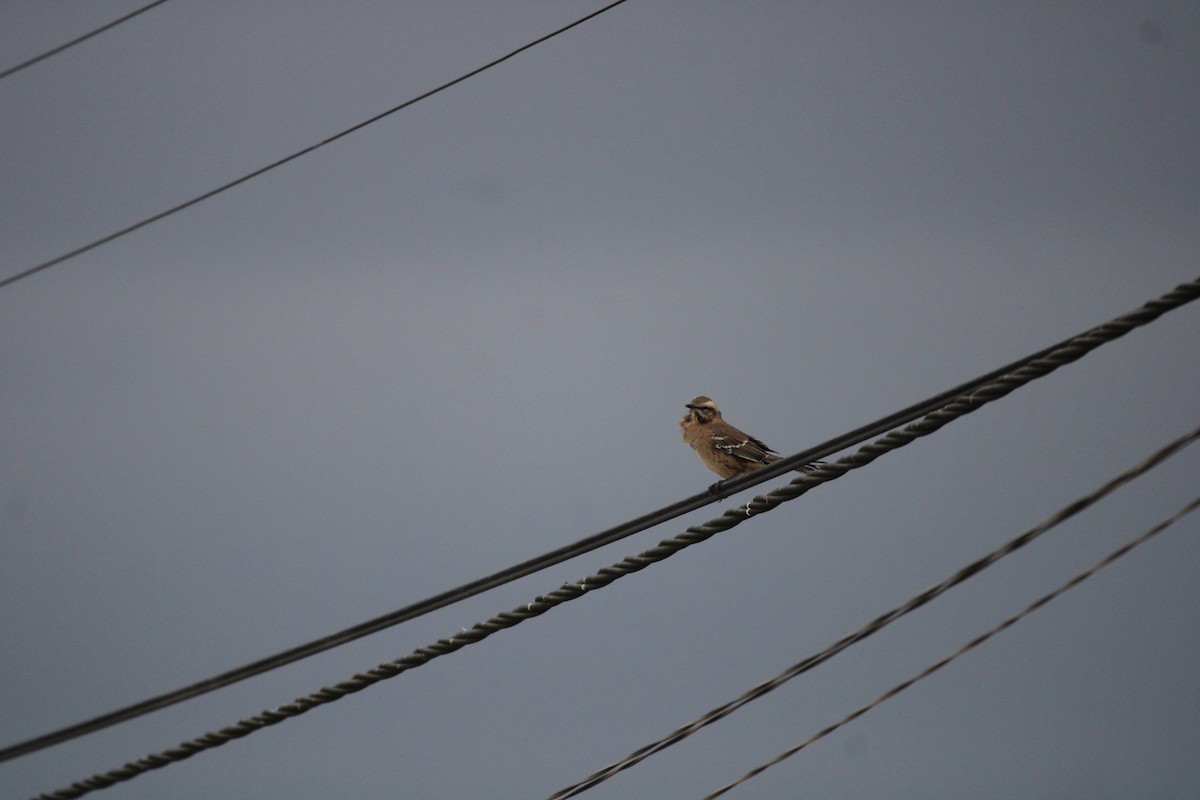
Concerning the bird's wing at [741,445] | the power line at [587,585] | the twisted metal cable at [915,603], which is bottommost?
the twisted metal cable at [915,603]

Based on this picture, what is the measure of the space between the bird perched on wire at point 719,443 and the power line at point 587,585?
4559 millimetres

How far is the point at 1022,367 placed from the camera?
3711mm

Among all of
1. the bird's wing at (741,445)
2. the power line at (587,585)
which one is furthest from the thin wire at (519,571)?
the bird's wing at (741,445)

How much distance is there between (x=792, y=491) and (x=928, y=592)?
3.45 ft

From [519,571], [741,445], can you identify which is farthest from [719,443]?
[519,571]

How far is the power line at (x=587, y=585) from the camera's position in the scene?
3.85 metres

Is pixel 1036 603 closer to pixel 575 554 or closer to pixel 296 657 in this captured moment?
pixel 575 554

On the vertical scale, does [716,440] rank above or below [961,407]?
above

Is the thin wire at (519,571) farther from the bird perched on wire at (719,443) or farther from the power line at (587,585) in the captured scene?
the bird perched on wire at (719,443)

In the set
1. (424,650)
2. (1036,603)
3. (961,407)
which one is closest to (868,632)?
(1036,603)

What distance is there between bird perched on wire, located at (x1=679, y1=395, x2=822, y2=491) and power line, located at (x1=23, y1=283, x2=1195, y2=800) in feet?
15.0

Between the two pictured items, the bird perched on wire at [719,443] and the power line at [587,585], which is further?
the bird perched on wire at [719,443]

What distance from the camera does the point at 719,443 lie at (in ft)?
32.1

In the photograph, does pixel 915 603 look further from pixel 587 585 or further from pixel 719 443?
pixel 719 443
